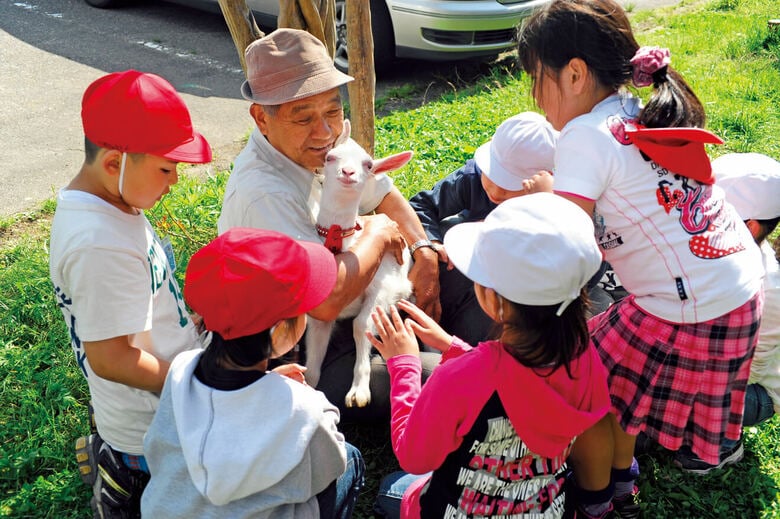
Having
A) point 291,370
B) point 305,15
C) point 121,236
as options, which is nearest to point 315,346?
point 291,370

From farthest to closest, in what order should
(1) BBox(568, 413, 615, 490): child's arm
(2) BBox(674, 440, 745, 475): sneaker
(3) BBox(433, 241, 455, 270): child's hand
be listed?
(3) BBox(433, 241, 455, 270): child's hand, (2) BBox(674, 440, 745, 475): sneaker, (1) BBox(568, 413, 615, 490): child's arm

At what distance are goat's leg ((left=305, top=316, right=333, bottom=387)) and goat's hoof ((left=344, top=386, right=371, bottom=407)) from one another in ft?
0.63

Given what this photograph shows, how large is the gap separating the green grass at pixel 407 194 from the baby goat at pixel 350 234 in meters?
0.39

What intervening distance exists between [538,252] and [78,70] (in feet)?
22.9

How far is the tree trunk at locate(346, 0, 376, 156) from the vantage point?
12.9ft

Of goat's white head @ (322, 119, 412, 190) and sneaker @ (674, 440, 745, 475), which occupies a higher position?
goat's white head @ (322, 119, 412, 190)

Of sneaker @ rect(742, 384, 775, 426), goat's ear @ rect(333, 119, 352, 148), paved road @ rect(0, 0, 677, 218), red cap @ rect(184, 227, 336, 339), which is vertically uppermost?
red cap @ rect(184, 227, 336, 339)

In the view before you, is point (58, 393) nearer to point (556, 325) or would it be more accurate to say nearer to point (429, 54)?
point (556, 325)

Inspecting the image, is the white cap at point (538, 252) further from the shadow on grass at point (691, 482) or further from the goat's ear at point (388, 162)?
the shadow on grass at point (691, 482)

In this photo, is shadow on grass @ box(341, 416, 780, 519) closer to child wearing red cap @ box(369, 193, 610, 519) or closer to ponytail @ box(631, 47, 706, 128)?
child wearing red cap @ box(369, 193, 610, 519)

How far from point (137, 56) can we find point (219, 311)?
680cm

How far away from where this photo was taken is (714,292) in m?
2.42

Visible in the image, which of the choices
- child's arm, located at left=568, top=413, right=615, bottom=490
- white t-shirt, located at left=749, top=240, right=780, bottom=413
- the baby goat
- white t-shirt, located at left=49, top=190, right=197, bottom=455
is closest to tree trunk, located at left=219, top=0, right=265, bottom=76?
Result: the baby goat

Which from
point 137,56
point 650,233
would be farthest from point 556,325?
point 137,56
